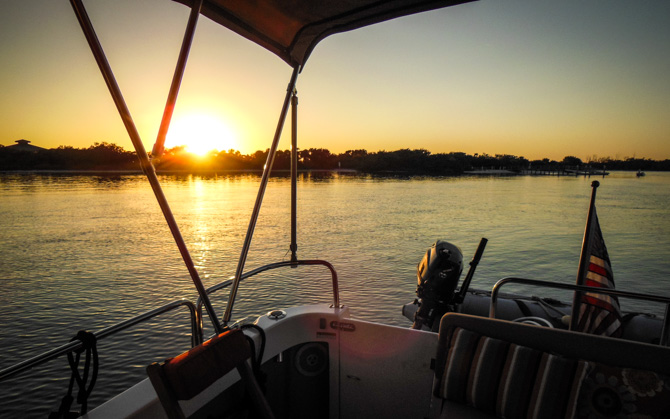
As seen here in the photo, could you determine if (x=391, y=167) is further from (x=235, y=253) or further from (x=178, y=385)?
(x=178, y=385)

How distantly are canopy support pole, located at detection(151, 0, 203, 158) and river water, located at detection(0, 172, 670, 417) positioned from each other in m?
5.03

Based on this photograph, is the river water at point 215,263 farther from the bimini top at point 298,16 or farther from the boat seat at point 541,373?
the bimini top at point 298,16

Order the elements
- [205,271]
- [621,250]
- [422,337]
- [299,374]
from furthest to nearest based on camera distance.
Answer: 1. [621,250]
2. [205,271]
3. [299,374]
4. [422,337]

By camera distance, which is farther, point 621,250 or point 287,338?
point 621,250

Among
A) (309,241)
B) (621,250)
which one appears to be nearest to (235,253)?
(309,241)

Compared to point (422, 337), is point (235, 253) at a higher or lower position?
lower

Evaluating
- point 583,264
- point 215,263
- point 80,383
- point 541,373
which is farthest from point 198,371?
point 215,263

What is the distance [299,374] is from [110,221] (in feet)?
65.2

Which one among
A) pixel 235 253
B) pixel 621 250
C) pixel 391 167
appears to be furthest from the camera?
pixel 391 167

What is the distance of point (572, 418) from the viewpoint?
5.44ft

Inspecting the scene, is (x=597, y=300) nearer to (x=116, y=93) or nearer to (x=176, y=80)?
(x=176, y=80)

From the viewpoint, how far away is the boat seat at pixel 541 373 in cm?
162

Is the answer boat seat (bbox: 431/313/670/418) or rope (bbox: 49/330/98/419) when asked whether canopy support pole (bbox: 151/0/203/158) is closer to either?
rope (bbox: 49/330/98/419)

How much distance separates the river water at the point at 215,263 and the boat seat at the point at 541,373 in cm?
504
